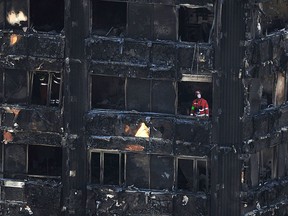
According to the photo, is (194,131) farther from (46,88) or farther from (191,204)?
(46,88)

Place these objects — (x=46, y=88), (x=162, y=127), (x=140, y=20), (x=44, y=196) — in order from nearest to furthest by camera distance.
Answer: (x=140, y=20) < (x=162, y=127) < (x=46, y=88) < (x=44, y=196)

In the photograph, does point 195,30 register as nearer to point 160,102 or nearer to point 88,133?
point 160,102

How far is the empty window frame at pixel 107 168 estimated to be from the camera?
3244 cm

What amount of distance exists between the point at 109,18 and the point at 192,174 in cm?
666

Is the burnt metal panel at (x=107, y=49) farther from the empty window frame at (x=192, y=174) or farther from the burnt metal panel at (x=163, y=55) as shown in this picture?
the empty window frame at (x=192, y=174)

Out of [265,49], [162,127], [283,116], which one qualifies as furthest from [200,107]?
[283,116]

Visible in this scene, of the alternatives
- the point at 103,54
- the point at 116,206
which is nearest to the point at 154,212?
the point at 116,206

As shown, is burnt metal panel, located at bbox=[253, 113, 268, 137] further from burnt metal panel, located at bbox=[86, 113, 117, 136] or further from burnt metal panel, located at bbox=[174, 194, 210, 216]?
burnt metal panel, located at bbox=[86, 113, 117, 136]

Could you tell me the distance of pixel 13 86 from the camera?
3272 cm

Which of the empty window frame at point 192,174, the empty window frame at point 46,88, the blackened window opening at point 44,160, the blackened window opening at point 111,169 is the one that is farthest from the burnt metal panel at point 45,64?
the empty window frame at point 192,174

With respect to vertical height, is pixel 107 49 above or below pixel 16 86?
above

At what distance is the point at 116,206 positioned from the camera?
32.5 metres

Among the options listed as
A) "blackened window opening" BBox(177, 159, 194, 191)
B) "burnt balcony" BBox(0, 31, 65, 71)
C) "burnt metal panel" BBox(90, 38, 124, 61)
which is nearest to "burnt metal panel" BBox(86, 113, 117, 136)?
"burnt metal panel" BBox(90, 38, 124, 61)

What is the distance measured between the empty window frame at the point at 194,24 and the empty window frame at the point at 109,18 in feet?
7.12
